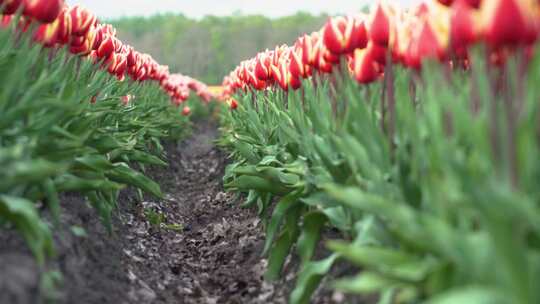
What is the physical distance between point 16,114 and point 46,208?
579mm

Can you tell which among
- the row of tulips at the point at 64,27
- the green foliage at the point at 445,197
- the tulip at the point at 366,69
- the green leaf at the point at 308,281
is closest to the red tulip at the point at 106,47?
the row of tulips at the point at 64,27

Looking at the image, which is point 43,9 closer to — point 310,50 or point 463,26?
point 310,50

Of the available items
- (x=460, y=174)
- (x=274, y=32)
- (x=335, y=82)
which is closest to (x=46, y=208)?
(x=335, y=82)

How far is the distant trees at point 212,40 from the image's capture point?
73.3m

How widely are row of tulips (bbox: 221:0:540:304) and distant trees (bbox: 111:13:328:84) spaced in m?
59.4

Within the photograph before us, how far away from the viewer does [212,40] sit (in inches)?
3533

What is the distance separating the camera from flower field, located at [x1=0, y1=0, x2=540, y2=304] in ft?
6.22

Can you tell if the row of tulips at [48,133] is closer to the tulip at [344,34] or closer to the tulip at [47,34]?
the tulip at [47,34]

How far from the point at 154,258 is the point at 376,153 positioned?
229cm

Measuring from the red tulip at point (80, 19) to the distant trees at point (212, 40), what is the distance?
5871 centimetres

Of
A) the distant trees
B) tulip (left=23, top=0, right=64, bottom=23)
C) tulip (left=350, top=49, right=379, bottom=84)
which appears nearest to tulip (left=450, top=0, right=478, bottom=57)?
tulip (left=350, top=49, right=379, bottom=84)

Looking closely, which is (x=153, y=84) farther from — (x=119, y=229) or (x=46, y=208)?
(x=46, y=208)

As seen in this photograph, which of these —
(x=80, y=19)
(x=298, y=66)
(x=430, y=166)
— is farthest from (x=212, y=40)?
(x=430, y=166)

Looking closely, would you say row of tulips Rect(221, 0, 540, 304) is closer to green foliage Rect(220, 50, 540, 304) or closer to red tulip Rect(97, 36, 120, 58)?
green foliage Rect(220, 50, 540, 304)
